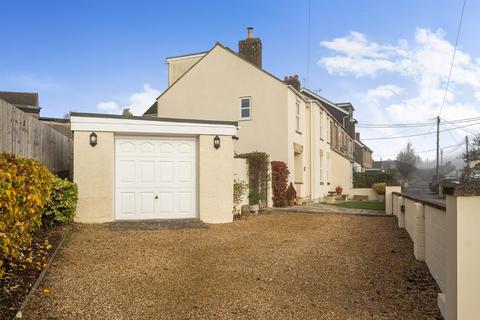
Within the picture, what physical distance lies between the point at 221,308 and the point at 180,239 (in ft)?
15.0

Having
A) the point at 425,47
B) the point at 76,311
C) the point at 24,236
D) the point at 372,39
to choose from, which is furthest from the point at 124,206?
the point at 425,47

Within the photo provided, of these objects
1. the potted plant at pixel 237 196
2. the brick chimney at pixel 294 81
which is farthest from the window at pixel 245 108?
the potted plant at pixel 237 196

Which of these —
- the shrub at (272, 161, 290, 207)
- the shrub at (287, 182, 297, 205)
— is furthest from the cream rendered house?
the shrub at (272, 161, 290, 207)

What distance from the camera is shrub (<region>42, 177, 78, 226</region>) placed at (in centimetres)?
998

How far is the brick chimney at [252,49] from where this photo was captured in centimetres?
2203

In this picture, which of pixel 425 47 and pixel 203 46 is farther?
pixel 203 46

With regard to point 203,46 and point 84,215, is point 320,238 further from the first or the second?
point 203,46

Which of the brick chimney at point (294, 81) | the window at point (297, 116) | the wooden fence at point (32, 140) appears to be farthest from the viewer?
the brick chimney at point (294, 81)

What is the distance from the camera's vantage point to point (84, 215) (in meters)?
11.4

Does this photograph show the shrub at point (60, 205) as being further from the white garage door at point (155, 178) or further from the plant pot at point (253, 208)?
the plant pot at point (253, 208)

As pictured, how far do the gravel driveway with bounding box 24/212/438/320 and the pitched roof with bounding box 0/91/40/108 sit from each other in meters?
15.9

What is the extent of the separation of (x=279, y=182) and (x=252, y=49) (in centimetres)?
786

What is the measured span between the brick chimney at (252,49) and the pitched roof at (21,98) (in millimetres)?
12256

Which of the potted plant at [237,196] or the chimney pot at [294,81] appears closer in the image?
the potted plant at [237,196]
